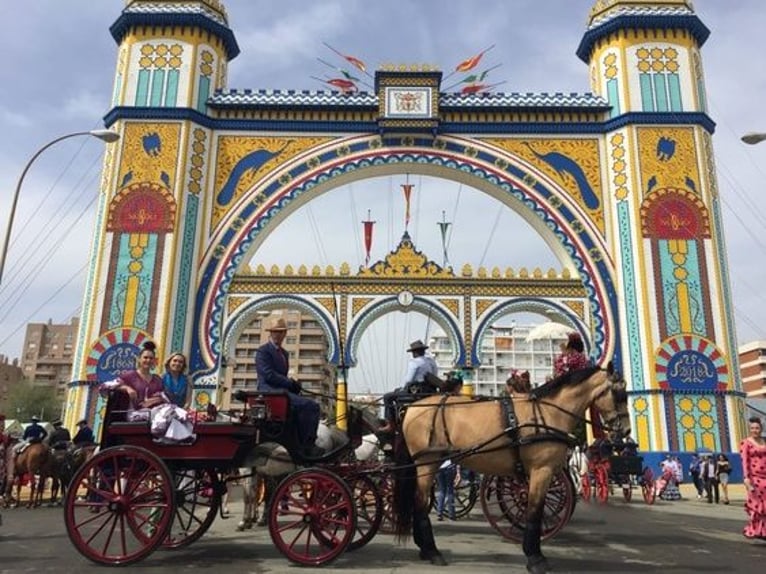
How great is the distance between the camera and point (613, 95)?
18.0m

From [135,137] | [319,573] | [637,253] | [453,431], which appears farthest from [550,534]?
[135,137]

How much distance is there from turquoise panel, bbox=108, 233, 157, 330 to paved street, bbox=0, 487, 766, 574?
25.8 feet

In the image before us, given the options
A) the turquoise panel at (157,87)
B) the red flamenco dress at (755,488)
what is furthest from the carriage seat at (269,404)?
the turquoise panel at (157,87)

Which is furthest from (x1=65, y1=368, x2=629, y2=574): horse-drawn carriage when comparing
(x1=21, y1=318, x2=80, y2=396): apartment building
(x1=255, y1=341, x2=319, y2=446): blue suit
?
(x1=21, y1=318, x2=80, y2=396): apartment building

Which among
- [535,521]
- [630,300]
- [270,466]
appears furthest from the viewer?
[630,300]

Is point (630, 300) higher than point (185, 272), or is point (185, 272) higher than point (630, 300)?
point (185, 272)

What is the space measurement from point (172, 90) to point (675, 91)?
1423 centimetres

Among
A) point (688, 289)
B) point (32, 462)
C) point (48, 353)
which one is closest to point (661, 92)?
point (688, 289)

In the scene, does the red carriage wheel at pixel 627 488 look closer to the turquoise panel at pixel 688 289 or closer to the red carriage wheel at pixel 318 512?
the turquoise panel at pixel 688 289

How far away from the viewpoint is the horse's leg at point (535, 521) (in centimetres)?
491

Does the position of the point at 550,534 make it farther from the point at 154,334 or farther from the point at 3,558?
the point at 154,334

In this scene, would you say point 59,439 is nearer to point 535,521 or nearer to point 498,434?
point 498,434

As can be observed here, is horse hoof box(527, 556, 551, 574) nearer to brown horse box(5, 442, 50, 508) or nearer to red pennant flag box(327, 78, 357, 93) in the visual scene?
brown horse box(5, 442, 50, 508)

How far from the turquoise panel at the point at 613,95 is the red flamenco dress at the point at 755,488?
41.2 feet
